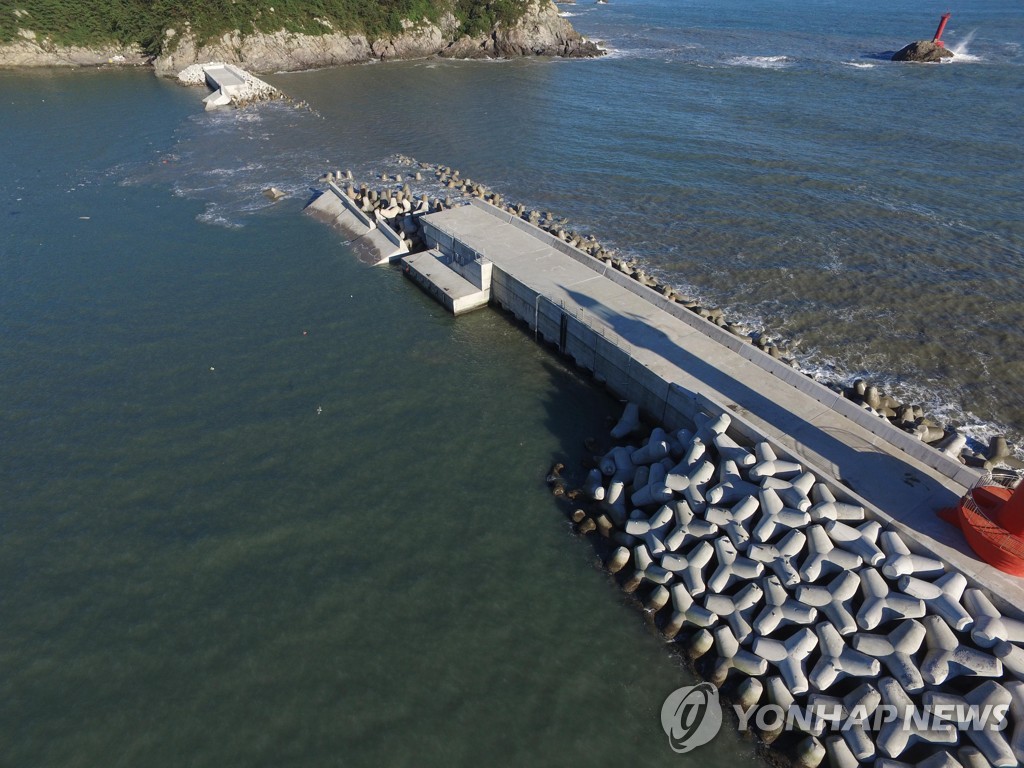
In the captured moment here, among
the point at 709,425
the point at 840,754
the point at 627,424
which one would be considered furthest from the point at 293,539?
the point at 840,754

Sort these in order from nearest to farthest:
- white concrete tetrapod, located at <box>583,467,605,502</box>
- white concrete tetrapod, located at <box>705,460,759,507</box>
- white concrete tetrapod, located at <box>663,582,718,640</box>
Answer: white concrete tetrapod, located at <box>663,582,718,640</box> → white concrete tetrapod, located at <box>705,460,759,507</box> → white concrete tetrapod, located at <box>583,467,605,502</box>

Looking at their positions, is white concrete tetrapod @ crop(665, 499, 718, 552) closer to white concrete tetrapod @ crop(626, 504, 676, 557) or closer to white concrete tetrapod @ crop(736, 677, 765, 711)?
white concrete tetrapod @ crop(626, 504, 676, 557)

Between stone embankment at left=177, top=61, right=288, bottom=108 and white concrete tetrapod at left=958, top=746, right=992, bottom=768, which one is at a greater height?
stone embankment at left=177, top=61, right=288, bottom=108


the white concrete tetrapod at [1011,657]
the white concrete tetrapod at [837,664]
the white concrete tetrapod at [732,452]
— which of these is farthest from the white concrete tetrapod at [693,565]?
the white concrete tetrapod at [1011,657]

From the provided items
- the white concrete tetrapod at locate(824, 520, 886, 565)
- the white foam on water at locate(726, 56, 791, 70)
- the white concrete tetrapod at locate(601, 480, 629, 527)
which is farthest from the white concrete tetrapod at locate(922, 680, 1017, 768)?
the white foam on water at locate(726, 56, 791, 70)

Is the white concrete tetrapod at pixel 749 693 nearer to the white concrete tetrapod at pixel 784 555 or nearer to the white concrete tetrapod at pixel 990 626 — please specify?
the white concrete tetrapod at pixel 784 555

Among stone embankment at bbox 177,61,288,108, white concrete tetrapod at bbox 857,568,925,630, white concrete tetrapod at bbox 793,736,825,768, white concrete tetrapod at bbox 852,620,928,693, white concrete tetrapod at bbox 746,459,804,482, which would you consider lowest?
white concrete tetrapod at bbox 793,736,825,768

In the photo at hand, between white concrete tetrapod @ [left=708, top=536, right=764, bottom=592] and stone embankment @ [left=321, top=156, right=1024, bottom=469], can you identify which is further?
stone embankment @ [left=321, top=156, right=1024, bottom=469]

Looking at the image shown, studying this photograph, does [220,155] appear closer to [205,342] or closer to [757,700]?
[205,342]

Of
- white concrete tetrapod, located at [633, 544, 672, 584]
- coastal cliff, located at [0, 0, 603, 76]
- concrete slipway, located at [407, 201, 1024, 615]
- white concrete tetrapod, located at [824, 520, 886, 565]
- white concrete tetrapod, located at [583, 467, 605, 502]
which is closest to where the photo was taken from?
white concrete tetrapod, located at [824, 520, 886, 565]
